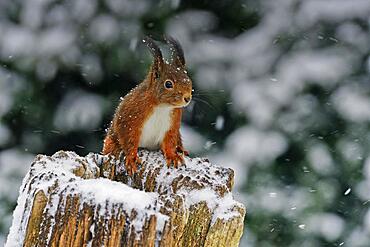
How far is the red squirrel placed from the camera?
6.14 ft

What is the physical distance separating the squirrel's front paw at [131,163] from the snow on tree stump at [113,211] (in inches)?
5.3

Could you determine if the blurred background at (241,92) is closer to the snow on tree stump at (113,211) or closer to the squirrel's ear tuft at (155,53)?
the squirrel's ear tuft at (155,53)

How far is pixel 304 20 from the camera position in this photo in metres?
3.02

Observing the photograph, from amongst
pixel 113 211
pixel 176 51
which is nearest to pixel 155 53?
pixel 176 51

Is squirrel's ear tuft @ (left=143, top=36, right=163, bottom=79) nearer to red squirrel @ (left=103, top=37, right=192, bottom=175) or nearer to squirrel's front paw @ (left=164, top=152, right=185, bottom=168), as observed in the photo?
red squirrel @ (left=103, top=37, right=192, bottom=175)

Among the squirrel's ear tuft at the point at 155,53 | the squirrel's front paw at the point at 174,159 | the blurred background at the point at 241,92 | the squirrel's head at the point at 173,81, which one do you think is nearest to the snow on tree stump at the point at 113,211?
the squirrel's front paw at the point at 174,159

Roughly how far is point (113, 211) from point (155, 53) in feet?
2.74

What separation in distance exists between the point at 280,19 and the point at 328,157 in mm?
604

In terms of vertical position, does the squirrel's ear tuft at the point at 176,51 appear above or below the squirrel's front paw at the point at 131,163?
above

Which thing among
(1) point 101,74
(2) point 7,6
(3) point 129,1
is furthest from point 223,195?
(2) point 7,6

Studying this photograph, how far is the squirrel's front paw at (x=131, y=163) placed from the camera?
1.46 metres

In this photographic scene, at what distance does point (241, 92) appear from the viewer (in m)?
2.87

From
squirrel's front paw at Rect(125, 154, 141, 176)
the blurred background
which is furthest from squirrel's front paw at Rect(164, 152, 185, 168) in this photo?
the blurred background

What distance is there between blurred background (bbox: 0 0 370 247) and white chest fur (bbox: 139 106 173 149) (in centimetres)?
66
